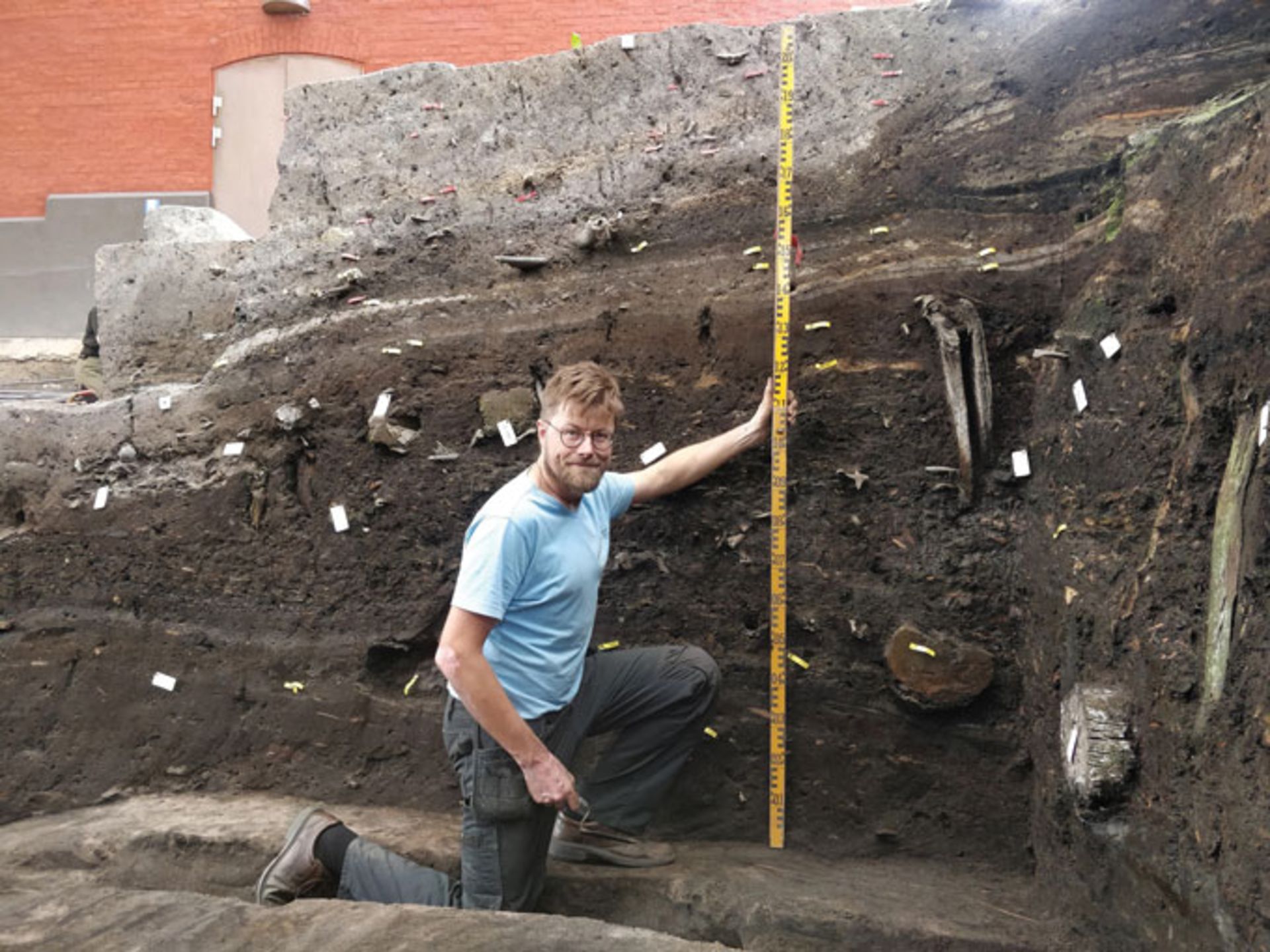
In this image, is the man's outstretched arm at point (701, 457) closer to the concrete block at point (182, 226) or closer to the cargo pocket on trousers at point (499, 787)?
the cargo pocket on trousers at point (499, 787)

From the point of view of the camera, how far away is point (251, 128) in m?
8.45

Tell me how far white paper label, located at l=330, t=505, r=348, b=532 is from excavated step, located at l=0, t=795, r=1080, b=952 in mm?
1062

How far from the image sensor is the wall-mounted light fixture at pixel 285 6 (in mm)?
8242

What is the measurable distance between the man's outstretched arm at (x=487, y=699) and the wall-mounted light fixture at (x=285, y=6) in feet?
23.8

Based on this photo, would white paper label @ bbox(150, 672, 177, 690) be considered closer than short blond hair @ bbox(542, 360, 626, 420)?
No

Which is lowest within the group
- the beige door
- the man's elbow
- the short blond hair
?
the man's elbow

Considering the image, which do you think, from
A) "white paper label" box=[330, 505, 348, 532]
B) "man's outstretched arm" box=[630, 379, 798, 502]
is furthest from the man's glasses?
"white paper label" box=[330, 505, 348, 532]

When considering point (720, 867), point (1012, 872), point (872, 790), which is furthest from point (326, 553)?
point (1012, 872)

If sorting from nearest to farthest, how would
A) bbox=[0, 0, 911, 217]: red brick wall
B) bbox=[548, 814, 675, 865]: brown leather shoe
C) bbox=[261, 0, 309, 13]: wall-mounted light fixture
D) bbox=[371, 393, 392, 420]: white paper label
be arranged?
bbox=[548, 814, 675, 865]: brown leather shoe < bbox=[371, 393, 392, 420]: white paper label < bbox=[0, 0, 911, 217]: red brick wall < bbox=[261, 0, 309, 13]: wall-mounted light fixture

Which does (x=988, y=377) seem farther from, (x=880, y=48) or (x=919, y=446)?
(x=880, y=48)

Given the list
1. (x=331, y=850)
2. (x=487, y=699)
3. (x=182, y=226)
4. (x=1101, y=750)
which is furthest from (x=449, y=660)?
(x=182, y=226)

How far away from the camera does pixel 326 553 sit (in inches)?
159

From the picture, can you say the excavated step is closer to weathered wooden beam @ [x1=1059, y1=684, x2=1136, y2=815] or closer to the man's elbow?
weathered wooden beam @ [x1=1059, y1=684, x2=1136, y2=815]

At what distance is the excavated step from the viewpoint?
2.49m
